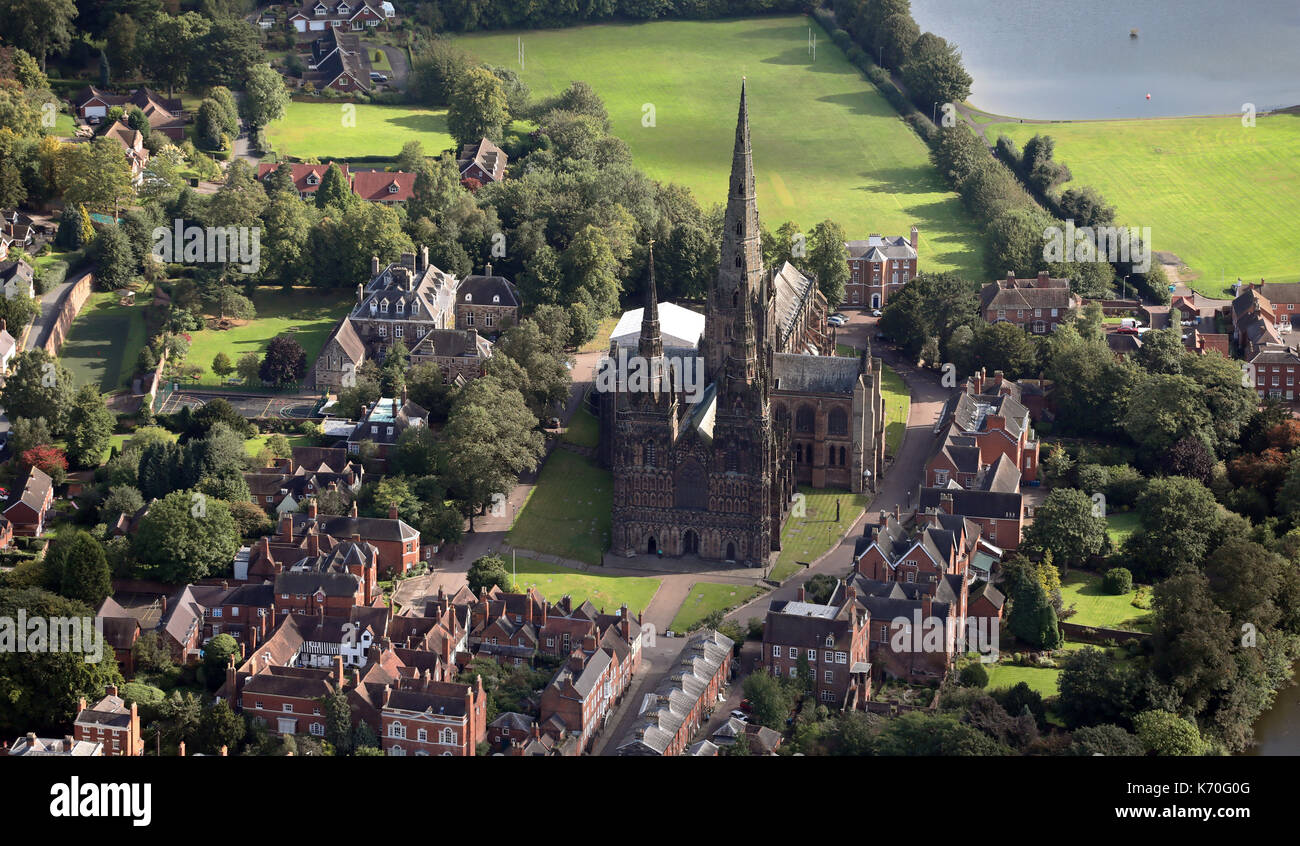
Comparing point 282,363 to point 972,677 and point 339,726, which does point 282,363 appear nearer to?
point 339,726

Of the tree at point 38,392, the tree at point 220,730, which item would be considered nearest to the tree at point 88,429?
the tree at point 38,392

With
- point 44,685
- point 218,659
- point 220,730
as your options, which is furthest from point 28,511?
point 220,730

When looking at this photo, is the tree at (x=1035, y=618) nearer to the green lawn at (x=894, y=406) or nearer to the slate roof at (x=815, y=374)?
the slate roof at (x=815, y=374)

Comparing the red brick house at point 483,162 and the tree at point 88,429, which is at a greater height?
the red brick house at point 483,162

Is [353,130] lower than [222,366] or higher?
higher

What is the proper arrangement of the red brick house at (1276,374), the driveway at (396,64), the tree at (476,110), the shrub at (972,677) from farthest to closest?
the driveway at (396,64) < the tree at (476,110) < the red brick house at (1276,374) < the shrub at (972,677)
